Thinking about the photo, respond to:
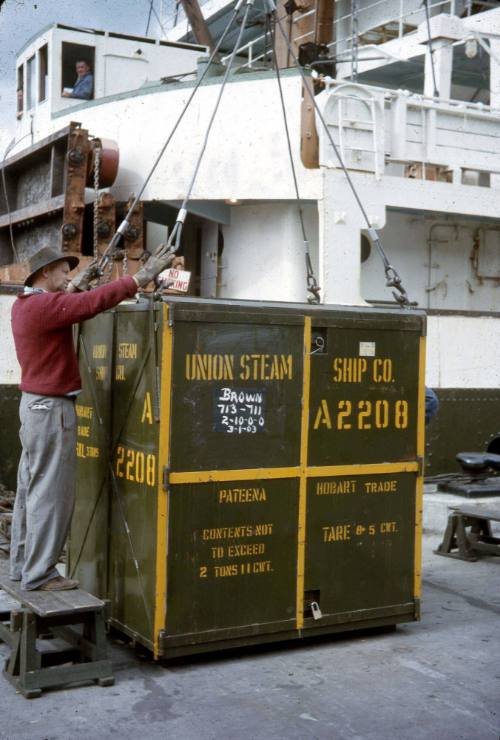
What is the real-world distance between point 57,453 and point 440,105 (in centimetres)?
861

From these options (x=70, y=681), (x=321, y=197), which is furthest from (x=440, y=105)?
(x=70, y=681)

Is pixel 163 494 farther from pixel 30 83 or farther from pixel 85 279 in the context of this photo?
pixel 30 83

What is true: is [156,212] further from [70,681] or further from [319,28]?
[70,681]

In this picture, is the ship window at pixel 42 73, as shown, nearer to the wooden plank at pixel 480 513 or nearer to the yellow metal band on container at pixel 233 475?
the wooden plank at pixel 480 513

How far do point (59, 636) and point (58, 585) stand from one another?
15.1 inches

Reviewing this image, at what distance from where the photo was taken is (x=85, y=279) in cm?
584

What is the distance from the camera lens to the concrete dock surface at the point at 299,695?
14.4 ft

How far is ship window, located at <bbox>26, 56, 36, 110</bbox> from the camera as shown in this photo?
15.1 metres

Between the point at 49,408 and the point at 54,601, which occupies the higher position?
the point at 49,408

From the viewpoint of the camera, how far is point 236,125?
456 inches

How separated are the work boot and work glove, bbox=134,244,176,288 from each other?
1.71 meters

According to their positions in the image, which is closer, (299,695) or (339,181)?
(299,695)

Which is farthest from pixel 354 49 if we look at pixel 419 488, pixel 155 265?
pixel 155 265

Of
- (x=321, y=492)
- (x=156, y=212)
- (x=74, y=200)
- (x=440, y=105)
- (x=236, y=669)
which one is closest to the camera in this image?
(x=236, y=669)
